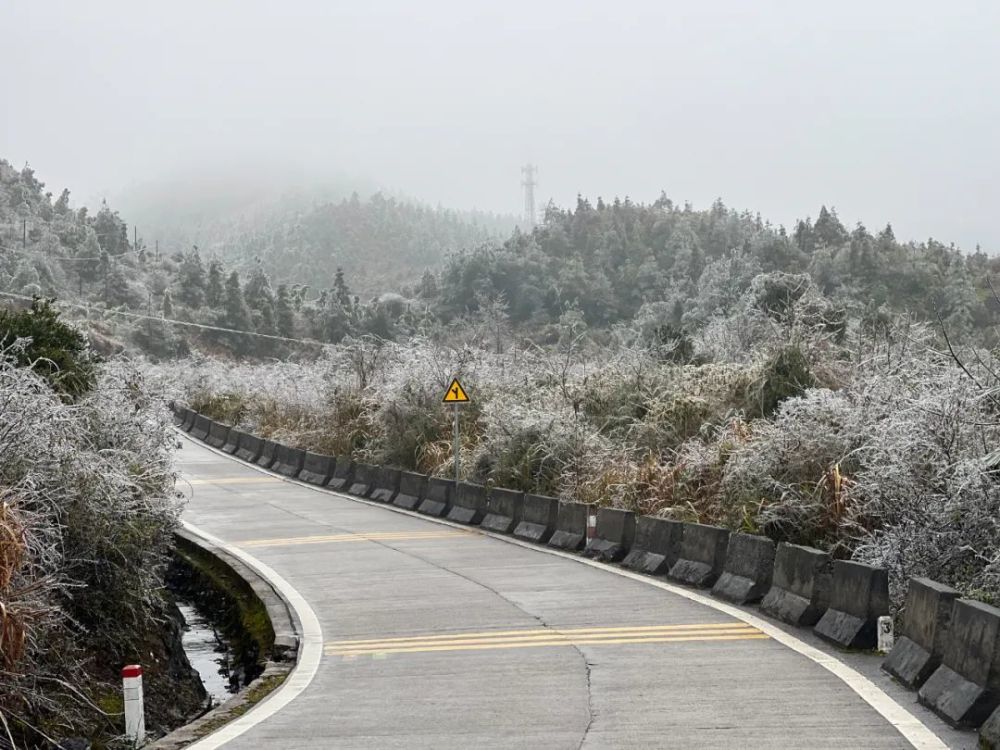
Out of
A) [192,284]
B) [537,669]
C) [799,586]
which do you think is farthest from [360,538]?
[192,284]

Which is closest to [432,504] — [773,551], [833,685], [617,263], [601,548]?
[601,548]

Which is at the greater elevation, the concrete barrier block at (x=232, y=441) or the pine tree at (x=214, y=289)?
the pine tree at (x=214, y=289)

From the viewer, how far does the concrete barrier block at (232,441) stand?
141 feet

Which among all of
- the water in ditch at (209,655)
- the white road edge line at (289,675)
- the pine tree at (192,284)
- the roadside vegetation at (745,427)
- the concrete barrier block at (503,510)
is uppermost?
the pine tree at (192,284)

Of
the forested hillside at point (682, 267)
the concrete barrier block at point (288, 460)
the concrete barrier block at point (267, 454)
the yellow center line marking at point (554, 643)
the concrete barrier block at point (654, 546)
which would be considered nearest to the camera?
the yellow center line marking at point (554, 643)

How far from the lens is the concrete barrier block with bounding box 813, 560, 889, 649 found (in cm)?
1150

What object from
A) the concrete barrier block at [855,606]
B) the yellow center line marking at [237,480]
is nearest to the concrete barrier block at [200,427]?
the yellow center line marking at [237,480]

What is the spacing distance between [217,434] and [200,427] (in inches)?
171

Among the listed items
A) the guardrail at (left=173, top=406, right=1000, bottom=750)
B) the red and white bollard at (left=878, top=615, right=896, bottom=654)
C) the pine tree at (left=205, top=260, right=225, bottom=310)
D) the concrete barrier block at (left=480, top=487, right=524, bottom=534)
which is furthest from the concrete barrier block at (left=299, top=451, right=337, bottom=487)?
the pine tree at (left=205, top=260, right=225, bottom=310)

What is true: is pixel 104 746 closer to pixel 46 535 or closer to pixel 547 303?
pixel 46 535

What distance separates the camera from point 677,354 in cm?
3228

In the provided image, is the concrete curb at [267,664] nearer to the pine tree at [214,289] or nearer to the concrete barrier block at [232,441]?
the concrete barrier block at [232,441]

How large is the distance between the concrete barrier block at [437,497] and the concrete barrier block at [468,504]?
0.94 ft

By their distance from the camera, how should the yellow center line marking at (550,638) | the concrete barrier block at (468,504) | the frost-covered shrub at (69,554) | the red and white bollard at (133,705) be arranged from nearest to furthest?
1. the red and white bollard at (133,705)
2. the frost-covered shrub at (69,554)
3. the yellow center line marking at (550,638)
4. the concrete barrier block at (468,504)
